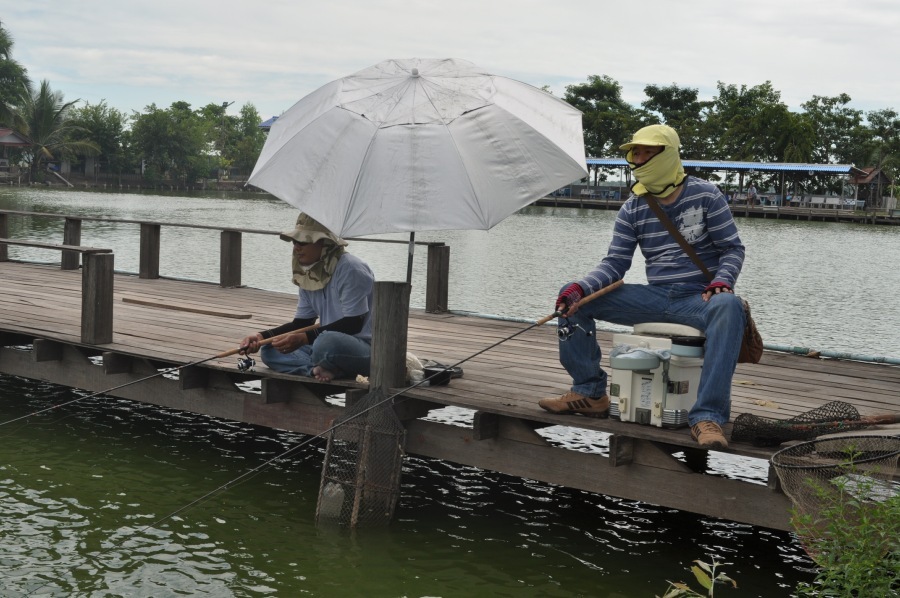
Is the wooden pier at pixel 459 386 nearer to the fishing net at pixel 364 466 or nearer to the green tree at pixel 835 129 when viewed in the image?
the fishing net at pixel 364 466

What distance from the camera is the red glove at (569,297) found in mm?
6031

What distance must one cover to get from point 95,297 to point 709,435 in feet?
16.7

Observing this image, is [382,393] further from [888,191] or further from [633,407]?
[888,191]

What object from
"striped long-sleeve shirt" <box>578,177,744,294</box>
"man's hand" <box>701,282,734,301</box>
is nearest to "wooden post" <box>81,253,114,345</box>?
"striped long-sleeve shirt" <box>578,177,744,294</box>

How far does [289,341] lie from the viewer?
23.9 feet

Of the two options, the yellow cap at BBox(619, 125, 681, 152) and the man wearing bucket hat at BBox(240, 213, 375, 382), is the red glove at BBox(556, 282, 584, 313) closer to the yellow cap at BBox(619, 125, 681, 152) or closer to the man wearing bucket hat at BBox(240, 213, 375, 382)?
the yellow cap at BBox(619, 125, 681, 152)

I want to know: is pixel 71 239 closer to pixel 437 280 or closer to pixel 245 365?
pixel 437 280

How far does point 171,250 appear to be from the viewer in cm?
3653

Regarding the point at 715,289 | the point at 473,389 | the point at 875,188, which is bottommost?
the point at 473,389

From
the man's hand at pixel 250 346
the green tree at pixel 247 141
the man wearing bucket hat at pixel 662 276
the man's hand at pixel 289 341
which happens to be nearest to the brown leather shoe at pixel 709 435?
the man wearing bucket hat at pixel 662 276

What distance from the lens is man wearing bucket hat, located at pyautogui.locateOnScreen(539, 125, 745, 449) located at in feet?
18.8

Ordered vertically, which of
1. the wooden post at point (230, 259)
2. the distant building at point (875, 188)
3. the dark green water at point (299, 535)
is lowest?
the dark green water at point (299, 535)

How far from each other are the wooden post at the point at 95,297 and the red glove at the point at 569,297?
408cm

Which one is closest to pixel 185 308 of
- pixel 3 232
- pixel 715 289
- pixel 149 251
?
pixel 149 251
